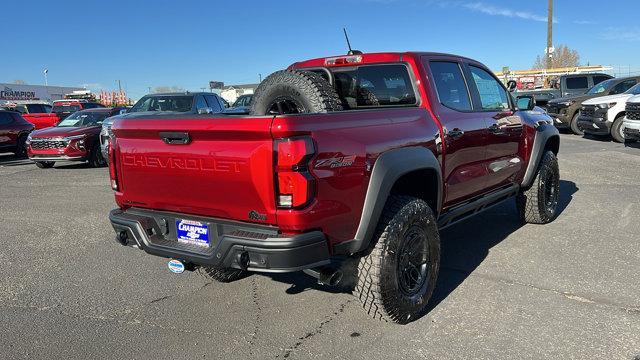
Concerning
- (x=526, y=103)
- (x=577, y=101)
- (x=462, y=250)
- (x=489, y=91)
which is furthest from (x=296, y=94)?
(x=577, y=101)

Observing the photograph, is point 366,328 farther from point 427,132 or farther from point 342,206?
point 427,132

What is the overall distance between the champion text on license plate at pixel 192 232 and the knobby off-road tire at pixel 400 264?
1019mm

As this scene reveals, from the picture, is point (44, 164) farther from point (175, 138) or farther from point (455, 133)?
point (455, 133)

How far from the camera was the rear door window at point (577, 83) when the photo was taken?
19.1 m

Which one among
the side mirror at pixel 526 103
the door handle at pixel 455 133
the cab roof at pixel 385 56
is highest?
the cab roof at pixel 385 56

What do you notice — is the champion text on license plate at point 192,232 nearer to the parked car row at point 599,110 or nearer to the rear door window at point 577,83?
the parked car row at point 599,110

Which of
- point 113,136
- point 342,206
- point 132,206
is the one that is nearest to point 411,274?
point 342,206

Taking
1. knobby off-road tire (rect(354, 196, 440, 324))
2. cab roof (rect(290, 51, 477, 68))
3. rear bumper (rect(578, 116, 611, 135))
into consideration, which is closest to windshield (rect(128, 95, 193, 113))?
cab roof (rect(290, 51, 477, 68))

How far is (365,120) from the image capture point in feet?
10.5

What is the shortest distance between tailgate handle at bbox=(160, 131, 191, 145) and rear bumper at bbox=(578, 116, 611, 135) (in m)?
13.7

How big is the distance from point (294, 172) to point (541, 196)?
4.00 m

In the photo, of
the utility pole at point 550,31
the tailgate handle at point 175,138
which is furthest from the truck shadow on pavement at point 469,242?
the utility pole at point 550,31

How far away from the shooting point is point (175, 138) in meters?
3.18

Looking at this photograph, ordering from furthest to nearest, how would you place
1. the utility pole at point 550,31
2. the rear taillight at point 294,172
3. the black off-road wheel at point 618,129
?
the utility pole at point 550,31 < the black off-road wheel at point 618,129 < the rear taillight at point 294,172
